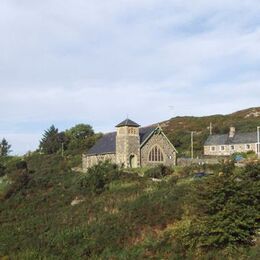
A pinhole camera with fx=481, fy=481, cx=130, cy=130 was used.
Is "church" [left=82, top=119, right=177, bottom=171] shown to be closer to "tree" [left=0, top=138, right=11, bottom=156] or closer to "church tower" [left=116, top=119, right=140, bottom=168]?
"church tower" [left=116, top=119, right=140, bottom=168]

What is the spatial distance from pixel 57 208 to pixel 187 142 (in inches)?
1764

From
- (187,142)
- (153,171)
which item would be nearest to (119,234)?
(153,171)

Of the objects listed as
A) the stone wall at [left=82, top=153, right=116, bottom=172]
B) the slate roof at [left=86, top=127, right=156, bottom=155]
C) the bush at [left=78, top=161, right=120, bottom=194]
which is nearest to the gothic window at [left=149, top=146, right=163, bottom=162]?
the slate roof at [left=86, top=127, right=156, bottom=155]

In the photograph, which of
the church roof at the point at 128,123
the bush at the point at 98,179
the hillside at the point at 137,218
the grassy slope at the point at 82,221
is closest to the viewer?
the hillside at the point at 137,218

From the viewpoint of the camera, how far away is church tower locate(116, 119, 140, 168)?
5478cm

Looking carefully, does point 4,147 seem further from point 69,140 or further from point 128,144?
point 128,144

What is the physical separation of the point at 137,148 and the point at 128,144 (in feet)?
4.80

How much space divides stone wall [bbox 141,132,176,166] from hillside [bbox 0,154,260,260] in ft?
23.4

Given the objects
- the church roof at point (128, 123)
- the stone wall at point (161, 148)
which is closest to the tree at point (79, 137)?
the stone wall at point (161, 148)

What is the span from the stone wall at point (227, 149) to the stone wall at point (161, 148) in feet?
53.3

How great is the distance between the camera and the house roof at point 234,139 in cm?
7025

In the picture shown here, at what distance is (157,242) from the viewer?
25.9 m

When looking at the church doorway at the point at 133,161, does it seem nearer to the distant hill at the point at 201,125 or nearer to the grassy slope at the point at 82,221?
the grassy slope at the point at 82,221

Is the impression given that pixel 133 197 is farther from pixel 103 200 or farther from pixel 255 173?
pixel 255 173
